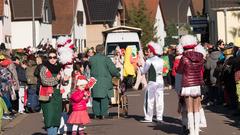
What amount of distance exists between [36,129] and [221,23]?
30.9 meters

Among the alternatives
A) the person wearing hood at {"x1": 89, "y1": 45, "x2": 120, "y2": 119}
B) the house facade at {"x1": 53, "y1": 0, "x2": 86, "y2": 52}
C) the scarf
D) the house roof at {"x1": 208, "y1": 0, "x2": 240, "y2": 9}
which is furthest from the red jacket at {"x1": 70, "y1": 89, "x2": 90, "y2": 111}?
the house facade at {"x1": 53, "y1": 0, "x2": 86, "y2": 52}

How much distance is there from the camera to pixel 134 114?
2022 centimetres

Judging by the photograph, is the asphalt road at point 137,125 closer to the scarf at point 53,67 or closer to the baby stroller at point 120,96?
the baby stroller at point 120,96

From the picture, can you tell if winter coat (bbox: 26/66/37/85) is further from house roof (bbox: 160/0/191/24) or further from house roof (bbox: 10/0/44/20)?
house roof (bbox: 160/0/191/24)

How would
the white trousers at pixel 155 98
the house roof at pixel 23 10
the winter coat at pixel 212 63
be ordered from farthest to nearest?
the house roof at pixel 23 10, the winter coat at pixel 212 63, the white trousers at pixel 155 98

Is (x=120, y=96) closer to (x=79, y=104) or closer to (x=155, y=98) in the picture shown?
(x=155, y=98)

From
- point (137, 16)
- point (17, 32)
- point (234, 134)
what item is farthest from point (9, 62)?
point (137, 16)

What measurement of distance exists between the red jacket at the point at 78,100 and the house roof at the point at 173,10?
94756mm

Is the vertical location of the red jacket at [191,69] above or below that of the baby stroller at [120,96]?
above

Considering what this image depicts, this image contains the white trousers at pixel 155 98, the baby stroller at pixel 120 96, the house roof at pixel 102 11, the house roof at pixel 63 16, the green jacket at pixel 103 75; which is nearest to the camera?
the white trousers at pixel 155 98

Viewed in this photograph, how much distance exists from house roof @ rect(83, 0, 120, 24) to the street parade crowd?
57.1m

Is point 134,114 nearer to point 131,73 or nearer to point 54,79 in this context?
Answer: point 131,73

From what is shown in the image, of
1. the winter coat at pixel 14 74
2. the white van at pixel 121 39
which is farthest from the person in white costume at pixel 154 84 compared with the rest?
the white van at pixel 121 39

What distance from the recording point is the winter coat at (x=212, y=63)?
71.0ft
